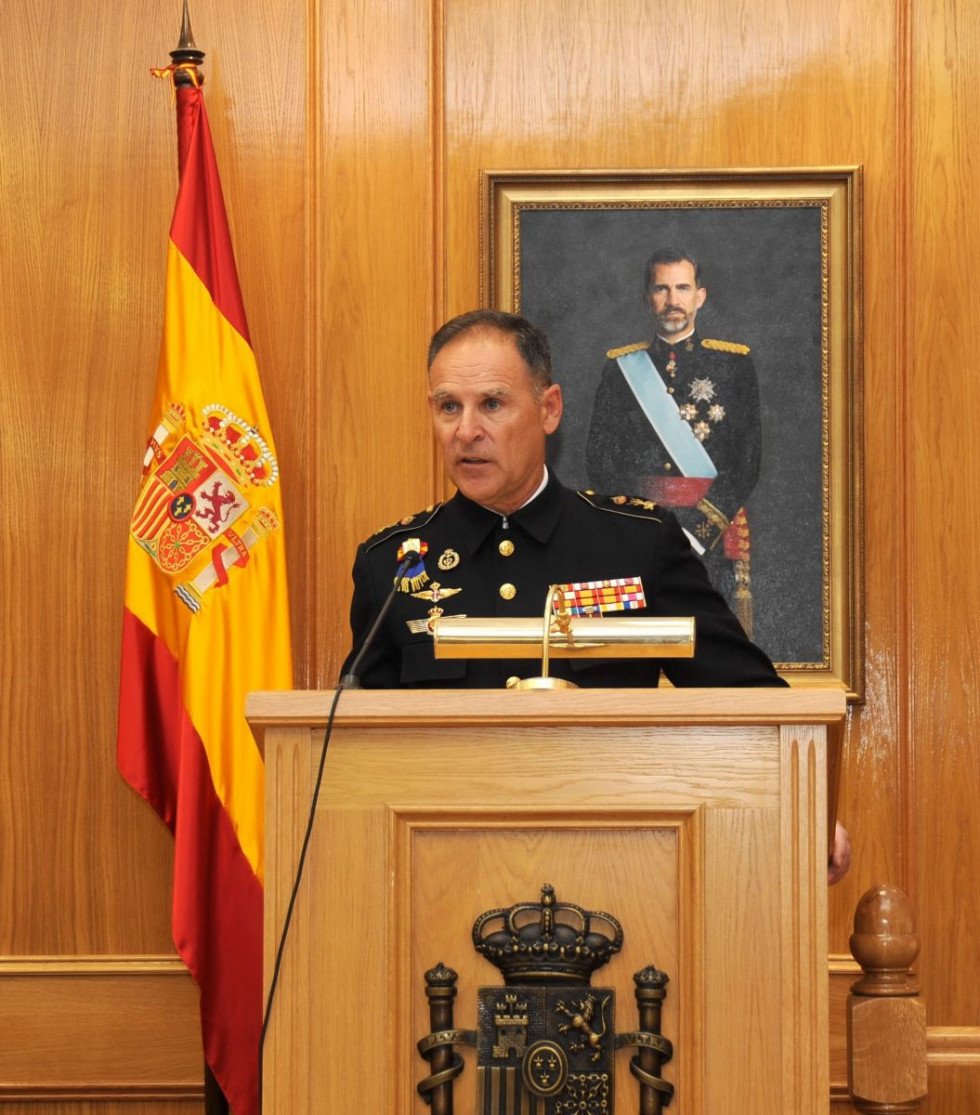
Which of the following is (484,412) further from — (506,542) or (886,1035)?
(886,1035)

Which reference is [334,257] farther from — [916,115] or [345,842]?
[345,842]

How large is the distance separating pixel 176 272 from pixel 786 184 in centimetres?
135

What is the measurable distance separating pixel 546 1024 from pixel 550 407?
4.30 ft

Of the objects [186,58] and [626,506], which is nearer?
[626,506]

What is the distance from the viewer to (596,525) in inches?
104

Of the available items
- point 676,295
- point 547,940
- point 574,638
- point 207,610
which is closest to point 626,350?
point 676,295

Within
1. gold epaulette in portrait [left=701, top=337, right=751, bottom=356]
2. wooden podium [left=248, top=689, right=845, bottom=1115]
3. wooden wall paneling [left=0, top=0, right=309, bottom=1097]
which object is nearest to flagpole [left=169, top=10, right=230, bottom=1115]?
wooden wall paneling [left=0, top=0, right=309, bottom=1097]

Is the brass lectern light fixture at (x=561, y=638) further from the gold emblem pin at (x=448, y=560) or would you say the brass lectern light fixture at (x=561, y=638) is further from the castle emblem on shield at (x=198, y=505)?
the castle emblem on shield at (x=198, y=505)

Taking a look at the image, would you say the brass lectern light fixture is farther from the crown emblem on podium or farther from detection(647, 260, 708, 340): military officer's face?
detection(647, 260, 708, 340): military officer's face

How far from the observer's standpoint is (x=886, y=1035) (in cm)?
183

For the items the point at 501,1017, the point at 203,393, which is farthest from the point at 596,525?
the point at 501,1017

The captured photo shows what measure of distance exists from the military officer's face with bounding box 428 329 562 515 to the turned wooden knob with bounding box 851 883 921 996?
0.99m

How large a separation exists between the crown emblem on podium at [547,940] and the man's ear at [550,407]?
46.6 inches

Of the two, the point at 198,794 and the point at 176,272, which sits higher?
the point at 176,272
